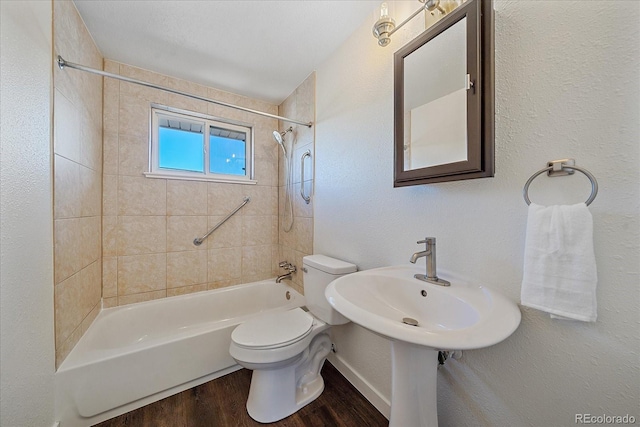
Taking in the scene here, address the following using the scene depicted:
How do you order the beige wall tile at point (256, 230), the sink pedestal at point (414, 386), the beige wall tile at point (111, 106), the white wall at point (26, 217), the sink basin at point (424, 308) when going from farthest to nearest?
the beige wall tile at point (256, 230), the beige wall tile at point (111, 106), the sink pedestal at point (414, 386), the white wall at point (26, 217), the sink basin at point (424, 308)

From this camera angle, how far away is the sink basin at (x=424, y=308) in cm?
58

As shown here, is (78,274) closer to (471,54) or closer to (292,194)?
(292,194)

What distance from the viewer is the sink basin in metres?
0.58

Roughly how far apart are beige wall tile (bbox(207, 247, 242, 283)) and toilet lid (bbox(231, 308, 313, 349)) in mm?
940

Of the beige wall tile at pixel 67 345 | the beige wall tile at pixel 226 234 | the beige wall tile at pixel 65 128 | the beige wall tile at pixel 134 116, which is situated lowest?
the beige wall tile at pixel 67 345

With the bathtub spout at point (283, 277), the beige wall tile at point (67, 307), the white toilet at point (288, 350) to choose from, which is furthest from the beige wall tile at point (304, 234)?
the beige wall tile at point (67, 307)

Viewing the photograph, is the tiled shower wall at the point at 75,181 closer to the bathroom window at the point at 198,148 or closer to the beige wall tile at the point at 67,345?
the beige wall tile at the point at 67,345

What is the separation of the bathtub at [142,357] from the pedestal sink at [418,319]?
1009mm

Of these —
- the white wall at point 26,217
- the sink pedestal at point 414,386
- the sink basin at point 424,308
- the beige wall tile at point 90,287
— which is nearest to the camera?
the sink basin at point 424,308

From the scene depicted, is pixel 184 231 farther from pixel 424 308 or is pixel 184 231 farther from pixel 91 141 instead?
pixel 424 308

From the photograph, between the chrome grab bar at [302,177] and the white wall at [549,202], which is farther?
the chrome grab bar at [302,177]

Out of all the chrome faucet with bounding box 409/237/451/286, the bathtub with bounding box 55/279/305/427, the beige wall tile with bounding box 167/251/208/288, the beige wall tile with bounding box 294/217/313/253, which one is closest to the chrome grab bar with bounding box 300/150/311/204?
the beige wall tile with bounding box 294/217/313/253

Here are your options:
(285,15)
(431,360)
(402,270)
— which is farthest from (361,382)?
(285,15)

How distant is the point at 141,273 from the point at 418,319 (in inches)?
84.3
